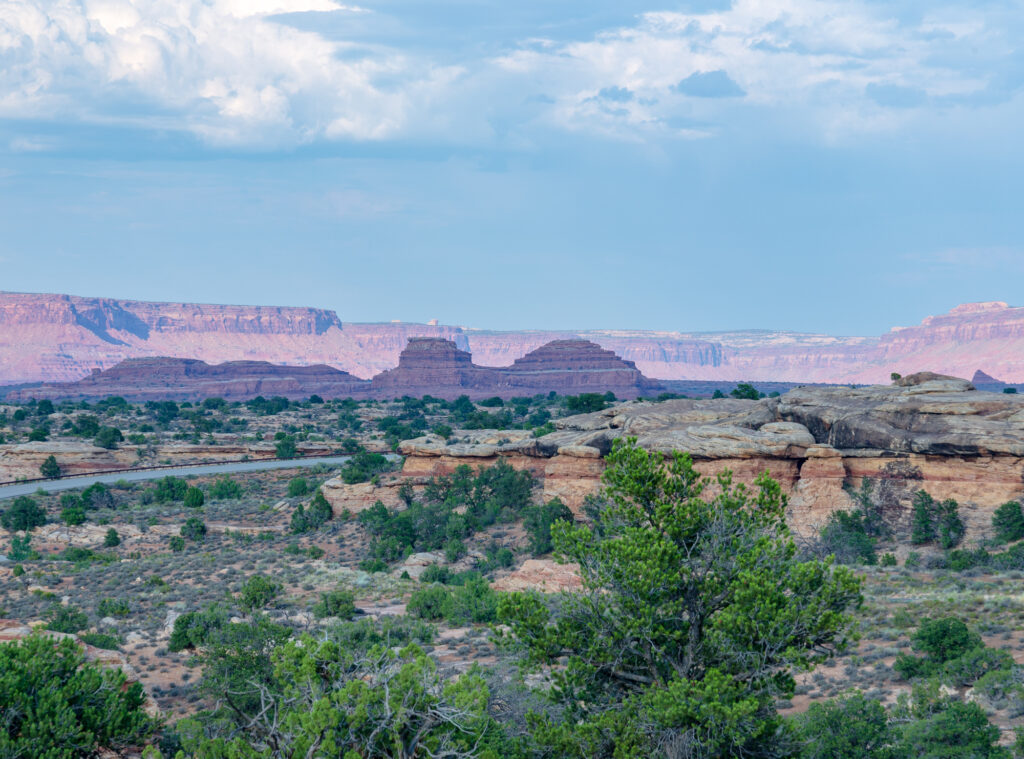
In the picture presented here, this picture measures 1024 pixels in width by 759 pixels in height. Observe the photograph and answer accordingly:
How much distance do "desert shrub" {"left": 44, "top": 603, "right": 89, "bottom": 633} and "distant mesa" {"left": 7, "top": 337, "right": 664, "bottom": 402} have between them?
14672cm

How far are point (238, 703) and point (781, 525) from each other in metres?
11.1

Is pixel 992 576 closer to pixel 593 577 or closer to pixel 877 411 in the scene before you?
pixel 877 411

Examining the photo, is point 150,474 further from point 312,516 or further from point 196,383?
point 196,383

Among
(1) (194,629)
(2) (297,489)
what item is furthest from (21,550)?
(1) (194,629)

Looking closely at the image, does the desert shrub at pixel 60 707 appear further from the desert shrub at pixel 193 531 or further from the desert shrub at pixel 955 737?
the desert shrub at pixel 193 531

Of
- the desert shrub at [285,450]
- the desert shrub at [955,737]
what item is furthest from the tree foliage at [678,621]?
the desert shrub at [285,450]

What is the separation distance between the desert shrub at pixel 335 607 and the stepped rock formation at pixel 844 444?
1309 cm

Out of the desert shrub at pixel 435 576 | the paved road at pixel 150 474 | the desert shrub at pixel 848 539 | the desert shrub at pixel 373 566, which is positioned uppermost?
the desert shrub at pixel 848 539

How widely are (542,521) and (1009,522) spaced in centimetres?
1871

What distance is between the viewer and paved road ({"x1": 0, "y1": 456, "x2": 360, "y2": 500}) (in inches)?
2375

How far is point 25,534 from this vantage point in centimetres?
4569

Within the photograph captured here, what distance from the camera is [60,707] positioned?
12148 millimetres

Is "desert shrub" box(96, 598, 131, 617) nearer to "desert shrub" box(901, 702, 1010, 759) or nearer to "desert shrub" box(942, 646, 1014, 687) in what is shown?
"desert shrub" box(901, 702, 1010, 759)

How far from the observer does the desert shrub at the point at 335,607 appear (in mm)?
26391
